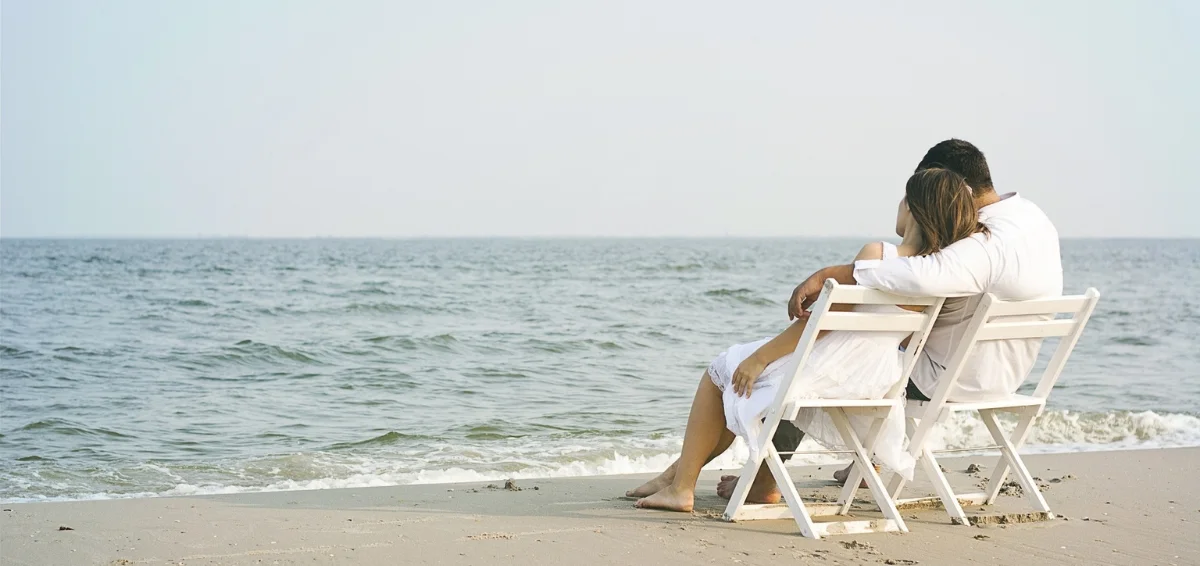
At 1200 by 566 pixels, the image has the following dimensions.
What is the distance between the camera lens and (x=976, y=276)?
13.3 ft

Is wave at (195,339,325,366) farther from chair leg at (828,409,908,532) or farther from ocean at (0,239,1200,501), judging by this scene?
chair leg at (828,409,908,532)

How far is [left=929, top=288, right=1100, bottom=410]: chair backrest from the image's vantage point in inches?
161

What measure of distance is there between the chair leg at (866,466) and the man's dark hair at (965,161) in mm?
1051

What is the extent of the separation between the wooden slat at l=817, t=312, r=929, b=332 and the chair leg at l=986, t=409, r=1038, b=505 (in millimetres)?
903

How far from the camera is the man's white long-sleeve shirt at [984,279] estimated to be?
3930 mm

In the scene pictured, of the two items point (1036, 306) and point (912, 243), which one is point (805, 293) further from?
point (1036, 306)

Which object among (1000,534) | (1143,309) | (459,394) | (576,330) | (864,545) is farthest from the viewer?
(1143,309)

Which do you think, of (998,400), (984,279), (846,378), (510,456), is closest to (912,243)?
(984,279)

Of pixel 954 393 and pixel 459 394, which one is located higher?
pixel 954 393

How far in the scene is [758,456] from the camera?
4152mm

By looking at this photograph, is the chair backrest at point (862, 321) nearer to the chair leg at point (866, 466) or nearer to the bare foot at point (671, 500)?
the chair leg at point (866, 466)

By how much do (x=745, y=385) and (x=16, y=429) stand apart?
251 inches

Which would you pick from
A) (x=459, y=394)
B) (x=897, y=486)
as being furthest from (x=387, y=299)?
(x=897, y=486)

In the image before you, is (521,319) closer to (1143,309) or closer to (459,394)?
(459,394)
